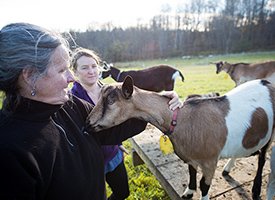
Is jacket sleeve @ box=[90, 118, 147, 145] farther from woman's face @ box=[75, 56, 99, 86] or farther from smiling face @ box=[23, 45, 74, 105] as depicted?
woman's face @ box=[75, 56, 99, 86]

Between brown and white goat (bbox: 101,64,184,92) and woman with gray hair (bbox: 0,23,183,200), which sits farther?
brown and white goat (bbox: 101,64,184,92)

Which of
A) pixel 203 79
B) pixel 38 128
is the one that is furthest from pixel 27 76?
pixel 203 79

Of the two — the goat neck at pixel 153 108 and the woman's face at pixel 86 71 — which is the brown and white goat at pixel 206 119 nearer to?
the goat neck at pixel 153 108

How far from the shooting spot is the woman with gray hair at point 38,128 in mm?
1003

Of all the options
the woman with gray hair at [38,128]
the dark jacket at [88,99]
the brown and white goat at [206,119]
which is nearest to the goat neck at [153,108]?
the brown and white goat at [206,119]

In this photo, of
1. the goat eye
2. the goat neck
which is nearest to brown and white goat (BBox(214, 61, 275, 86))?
the goat neck

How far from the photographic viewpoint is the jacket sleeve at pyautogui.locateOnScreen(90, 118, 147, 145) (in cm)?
194

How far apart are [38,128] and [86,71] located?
4.97ft

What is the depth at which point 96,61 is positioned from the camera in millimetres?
2779

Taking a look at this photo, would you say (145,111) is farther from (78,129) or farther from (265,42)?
(265,42)

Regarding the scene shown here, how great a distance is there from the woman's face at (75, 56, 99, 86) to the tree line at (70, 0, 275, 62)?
139 feet

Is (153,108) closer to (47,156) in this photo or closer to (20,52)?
(47,156)

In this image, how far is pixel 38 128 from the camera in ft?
3.80

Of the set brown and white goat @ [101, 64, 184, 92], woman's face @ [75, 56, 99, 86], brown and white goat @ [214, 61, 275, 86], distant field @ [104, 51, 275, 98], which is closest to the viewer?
woman's face @ [75, 56, 99, 86]
